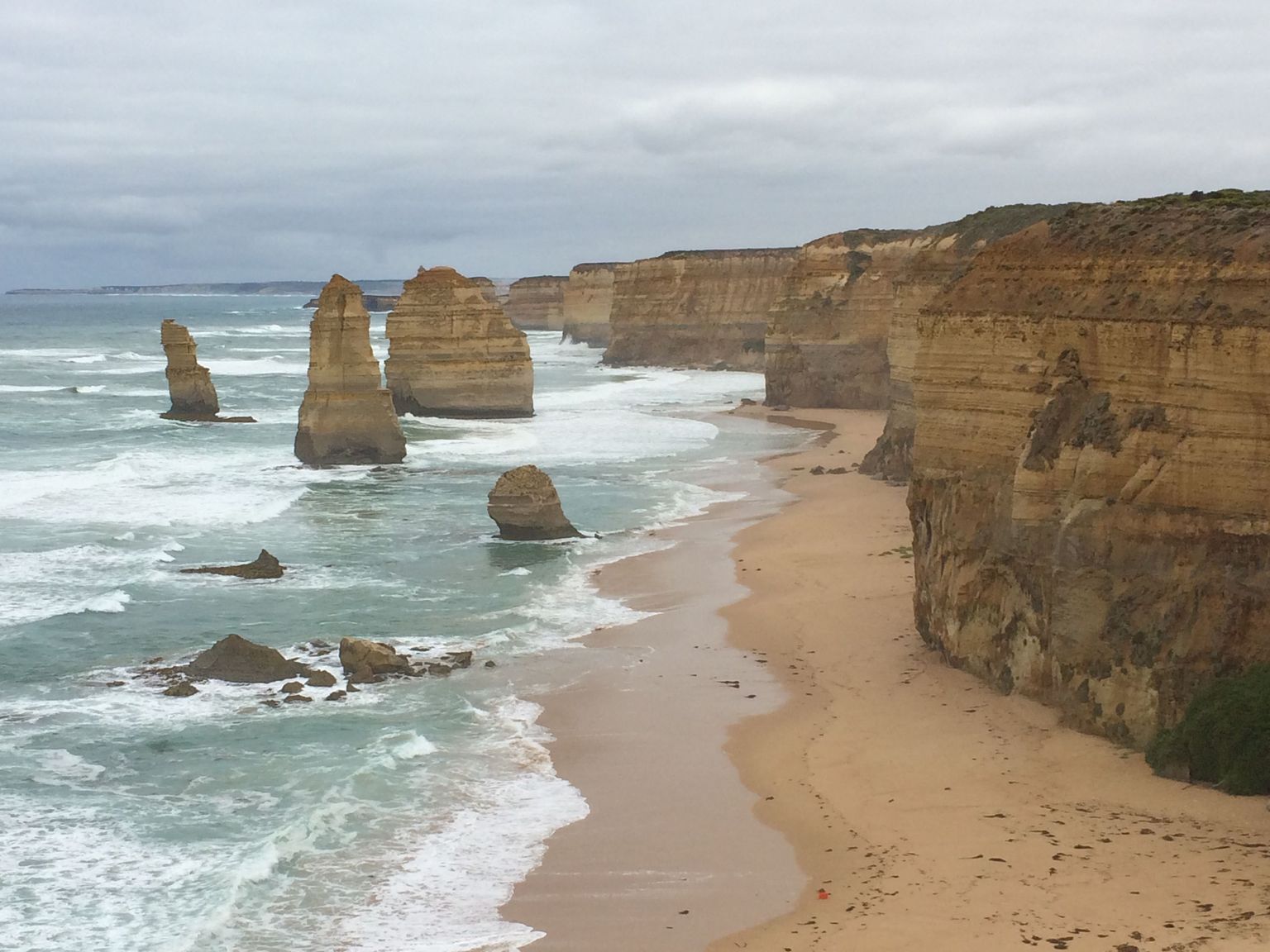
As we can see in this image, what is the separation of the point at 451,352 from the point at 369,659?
1365 inches

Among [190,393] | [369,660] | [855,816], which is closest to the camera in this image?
[855,816]

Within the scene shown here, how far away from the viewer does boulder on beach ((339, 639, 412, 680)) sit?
19797mm

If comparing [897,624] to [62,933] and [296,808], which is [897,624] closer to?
[296,808]

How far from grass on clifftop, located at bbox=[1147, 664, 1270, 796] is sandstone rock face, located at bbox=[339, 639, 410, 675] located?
9.88 meters

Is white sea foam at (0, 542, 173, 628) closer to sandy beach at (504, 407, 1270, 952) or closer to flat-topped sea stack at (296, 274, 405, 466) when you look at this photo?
sandy beach at (504, 407, 1270, 952)

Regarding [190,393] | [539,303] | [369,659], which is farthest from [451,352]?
[539,303]

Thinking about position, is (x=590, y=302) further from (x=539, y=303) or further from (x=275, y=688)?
(x=275, y=688)

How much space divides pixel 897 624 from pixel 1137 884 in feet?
31.6

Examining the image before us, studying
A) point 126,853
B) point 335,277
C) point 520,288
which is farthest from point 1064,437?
point 520,288

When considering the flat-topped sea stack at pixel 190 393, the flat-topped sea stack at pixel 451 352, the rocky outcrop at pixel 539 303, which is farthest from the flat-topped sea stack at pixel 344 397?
the rocky outcrop at pixel 539 303

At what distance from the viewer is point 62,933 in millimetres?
12180

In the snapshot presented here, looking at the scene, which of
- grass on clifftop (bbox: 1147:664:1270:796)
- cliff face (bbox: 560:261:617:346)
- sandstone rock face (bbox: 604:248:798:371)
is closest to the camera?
grass on clifftop (bbox: 1147:664:1270:796)

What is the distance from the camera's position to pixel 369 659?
65.3 ft

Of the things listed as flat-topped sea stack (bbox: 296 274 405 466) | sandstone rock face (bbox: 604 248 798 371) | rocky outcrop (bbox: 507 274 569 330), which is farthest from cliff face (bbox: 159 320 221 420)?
rocky outcrop (bbox: 507 274 569 330)
